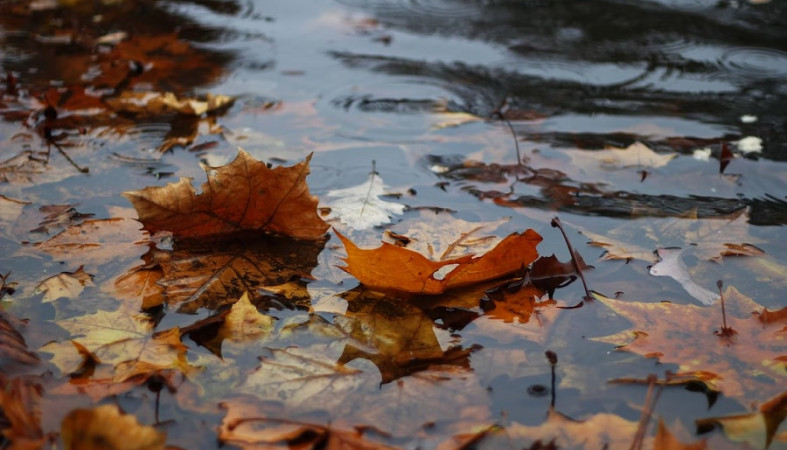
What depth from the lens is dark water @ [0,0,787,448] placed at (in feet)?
4.94

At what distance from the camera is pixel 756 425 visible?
132 cm

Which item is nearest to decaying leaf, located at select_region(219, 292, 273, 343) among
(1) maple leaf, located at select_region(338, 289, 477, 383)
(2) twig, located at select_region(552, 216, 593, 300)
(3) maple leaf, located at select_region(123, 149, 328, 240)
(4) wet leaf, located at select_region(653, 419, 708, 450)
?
(1) maple leaf, located at select_region(338, 289, 477, 383)

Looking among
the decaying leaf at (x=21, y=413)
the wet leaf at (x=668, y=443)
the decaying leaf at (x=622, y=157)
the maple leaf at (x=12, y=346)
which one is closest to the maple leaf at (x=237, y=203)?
the maple leaf at (x=12, y=346)

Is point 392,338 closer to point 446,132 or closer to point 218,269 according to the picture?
point 218,269

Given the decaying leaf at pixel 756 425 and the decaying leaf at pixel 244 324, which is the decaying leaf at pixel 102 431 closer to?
the decaying leaf at pixel 244 324

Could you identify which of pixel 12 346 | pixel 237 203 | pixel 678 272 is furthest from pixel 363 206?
pixel 12 346

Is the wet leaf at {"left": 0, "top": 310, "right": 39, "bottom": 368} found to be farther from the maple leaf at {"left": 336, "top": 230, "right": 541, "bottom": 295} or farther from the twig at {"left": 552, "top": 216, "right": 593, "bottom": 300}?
the twig at {"left": 552, "top": 216, "right": 593, "bottom": 300}

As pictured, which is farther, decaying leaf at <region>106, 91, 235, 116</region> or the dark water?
decaying leaf at <region>106, 91, 235, 116</region>

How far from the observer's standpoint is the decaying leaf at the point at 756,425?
129cm

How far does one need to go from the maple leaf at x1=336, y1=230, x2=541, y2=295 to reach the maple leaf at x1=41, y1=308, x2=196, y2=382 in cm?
45

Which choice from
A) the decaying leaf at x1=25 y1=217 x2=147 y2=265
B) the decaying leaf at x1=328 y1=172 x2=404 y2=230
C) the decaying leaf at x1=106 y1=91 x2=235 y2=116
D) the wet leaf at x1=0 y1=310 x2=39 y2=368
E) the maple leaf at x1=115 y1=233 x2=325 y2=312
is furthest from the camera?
the decaying leaf at x1=106 y1=91 x2=235 y2=116

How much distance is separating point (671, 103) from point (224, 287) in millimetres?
2257

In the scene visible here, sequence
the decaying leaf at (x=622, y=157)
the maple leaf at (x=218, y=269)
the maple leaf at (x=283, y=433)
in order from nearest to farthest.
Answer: the maple leaf at (x=283, y=433) < the maple leaf at (x=218, y=269) < the decaying leaf at (x=622, y=157)

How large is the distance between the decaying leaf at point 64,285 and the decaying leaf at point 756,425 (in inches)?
57.4
